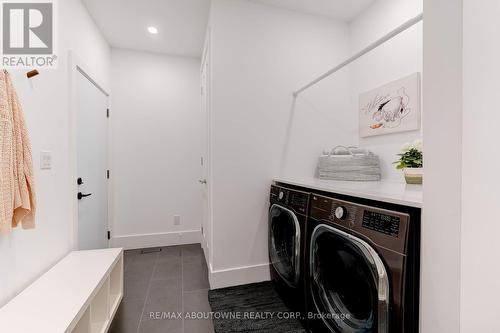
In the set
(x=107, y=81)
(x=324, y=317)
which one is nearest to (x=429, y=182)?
(x=324, y=317)

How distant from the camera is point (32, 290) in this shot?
1.25 meters

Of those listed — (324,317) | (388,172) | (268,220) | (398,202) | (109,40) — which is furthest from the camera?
(109,40)

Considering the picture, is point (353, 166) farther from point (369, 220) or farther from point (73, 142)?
point (73, 142)

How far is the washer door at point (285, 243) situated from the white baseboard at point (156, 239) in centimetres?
155

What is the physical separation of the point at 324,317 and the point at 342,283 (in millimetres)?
265

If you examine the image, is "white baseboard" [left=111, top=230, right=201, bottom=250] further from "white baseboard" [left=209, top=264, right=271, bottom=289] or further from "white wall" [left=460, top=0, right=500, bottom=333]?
"white wall" [left=460, top=0, right=500, bottom=333]

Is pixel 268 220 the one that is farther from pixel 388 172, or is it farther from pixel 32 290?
pixel 32 290

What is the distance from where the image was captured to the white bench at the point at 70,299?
3.28 ft

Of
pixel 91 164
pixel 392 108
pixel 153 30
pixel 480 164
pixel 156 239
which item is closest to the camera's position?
pixel 480 164

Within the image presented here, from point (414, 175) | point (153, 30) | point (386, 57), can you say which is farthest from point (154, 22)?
point (414, 175)

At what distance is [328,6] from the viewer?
2254 mm

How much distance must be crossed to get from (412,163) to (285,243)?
3.54 ft

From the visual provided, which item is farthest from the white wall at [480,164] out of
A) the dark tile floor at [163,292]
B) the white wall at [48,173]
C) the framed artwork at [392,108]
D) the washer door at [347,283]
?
the white wall at [48,173]

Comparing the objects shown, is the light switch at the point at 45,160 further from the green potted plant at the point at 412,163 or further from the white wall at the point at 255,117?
the green potted plant at the point at 412,163
